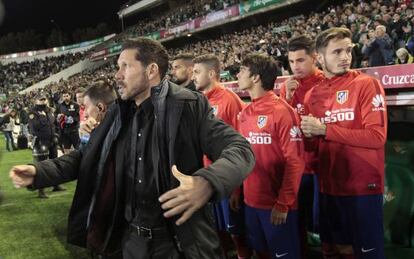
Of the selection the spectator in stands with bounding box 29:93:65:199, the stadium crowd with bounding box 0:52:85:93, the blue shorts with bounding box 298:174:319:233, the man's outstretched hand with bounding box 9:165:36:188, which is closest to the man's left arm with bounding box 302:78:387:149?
the blue shorts with bounding box 298:174:319:233

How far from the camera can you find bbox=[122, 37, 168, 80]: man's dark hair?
240 cm

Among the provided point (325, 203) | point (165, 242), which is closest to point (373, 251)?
point (325, 203)

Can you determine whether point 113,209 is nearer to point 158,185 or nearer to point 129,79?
point 158,185

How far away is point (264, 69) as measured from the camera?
3.55 metres

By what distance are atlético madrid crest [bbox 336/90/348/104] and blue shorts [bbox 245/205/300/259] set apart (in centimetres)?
86

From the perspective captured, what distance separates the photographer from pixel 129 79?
2.38 meters

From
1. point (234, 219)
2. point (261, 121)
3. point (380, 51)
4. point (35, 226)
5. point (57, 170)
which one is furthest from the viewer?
point (380, 51)

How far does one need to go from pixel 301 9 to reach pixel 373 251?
23.2m

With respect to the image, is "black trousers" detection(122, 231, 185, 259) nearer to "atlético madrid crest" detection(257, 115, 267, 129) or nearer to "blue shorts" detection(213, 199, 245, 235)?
"atlético madrid crest" detection(257, 115, 267, 129)

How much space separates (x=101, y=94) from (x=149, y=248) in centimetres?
171

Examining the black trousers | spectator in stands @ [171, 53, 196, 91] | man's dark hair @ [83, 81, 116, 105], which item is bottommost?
the black trousers

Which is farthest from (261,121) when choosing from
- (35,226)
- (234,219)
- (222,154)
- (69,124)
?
(69,124)

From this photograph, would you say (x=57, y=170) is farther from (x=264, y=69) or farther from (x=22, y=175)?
(x=264, y=69)

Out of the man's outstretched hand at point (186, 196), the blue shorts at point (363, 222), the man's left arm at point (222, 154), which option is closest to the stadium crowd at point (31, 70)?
the blue shorts at point (363, 222)
